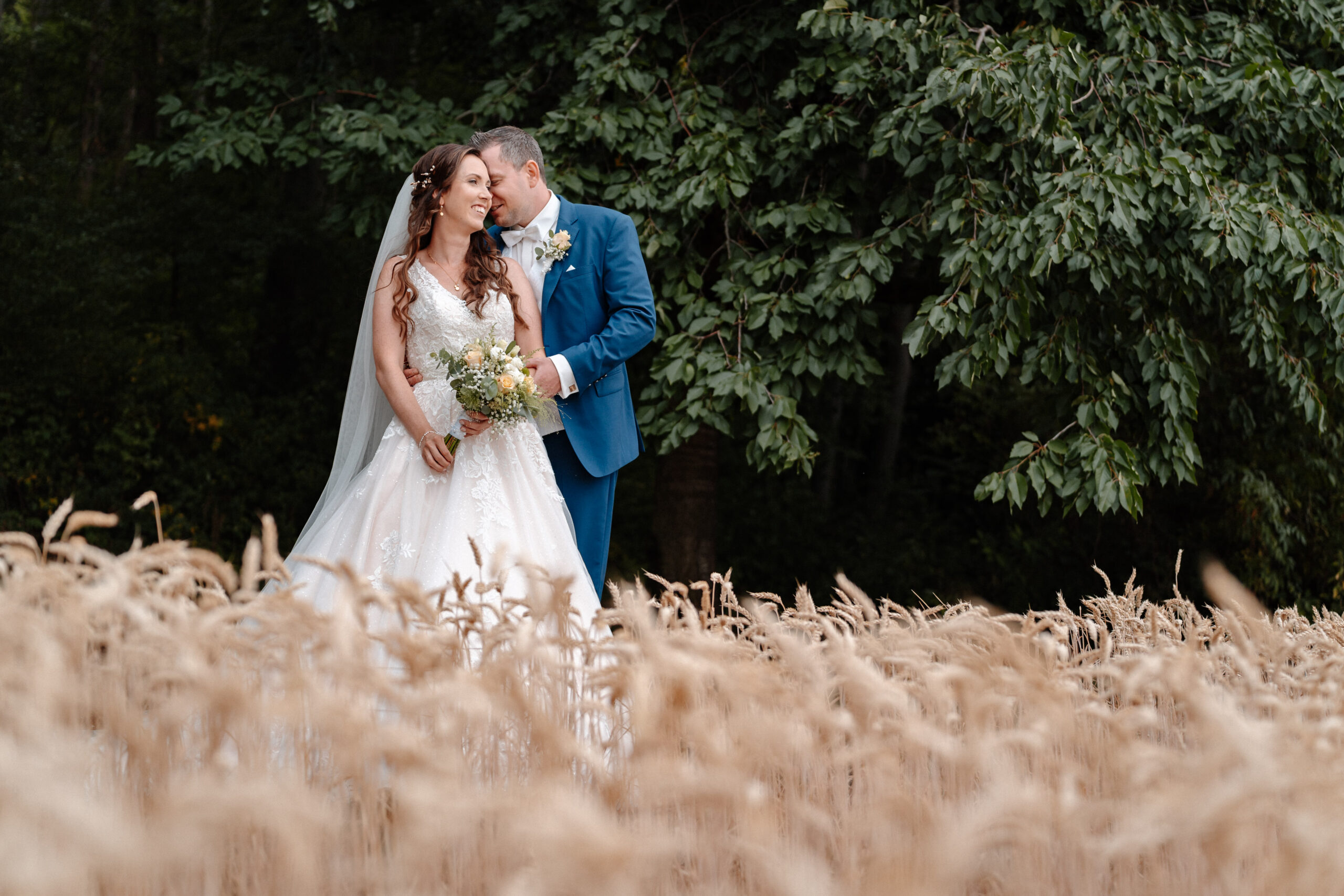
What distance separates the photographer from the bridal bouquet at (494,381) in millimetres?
3633

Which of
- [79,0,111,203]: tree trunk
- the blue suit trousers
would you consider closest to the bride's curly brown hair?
the blue suit trousers

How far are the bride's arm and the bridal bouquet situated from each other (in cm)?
22

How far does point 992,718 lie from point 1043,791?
0.53 metres

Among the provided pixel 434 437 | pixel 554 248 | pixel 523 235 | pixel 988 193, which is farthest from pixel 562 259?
pixel 988 193

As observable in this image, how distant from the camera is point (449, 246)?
4.04 m

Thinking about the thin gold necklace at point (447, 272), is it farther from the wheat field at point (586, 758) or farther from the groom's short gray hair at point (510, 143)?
the wheat field at point (586, 758)

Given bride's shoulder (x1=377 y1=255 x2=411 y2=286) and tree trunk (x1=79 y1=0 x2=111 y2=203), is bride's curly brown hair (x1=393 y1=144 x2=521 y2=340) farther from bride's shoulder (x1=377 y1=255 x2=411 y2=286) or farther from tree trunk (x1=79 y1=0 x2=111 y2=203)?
tree trunk (x1=79 y1=0 x2=111 y2=203)

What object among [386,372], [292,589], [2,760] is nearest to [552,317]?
[386,372]

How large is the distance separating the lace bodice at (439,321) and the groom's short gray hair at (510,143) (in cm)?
55

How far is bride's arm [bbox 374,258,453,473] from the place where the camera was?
12.6 ft

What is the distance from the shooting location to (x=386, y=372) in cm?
393

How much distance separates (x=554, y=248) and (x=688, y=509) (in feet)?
11.5

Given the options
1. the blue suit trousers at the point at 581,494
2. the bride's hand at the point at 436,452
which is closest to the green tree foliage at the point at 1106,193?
the blue suit trousers at the point at 581,494

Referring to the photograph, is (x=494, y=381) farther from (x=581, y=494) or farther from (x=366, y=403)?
(x=581, y=494)
